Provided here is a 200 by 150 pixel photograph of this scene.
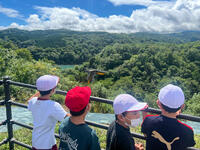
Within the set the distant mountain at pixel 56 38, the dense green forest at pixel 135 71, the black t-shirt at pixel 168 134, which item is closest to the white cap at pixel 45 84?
the black t-shirt at pixel 168 134

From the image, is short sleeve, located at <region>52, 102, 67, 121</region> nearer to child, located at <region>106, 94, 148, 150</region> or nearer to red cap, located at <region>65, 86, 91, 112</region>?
red cap, located at <region>65, 86, 91, 112</region>

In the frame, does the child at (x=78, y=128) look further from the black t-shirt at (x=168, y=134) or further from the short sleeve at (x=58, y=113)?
the black t-shirt at (x=168, y=134)

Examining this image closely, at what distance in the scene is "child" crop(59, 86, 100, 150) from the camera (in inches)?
53.7

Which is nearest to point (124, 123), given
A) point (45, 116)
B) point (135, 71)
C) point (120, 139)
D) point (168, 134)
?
point (120, 139)

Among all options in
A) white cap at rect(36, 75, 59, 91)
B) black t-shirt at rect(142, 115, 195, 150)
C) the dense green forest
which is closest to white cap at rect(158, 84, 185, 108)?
black t-shirt at rect(142, 115, 195, 150)

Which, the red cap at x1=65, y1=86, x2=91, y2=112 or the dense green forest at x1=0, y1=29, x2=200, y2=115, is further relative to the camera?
the dense green forest at x1=0, y1=29, x2=200, y2=115

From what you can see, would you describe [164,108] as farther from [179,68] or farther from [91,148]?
[179,68]

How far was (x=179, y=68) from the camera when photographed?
4009cm

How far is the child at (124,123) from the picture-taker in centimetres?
136

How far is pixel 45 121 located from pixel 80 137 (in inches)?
21.3

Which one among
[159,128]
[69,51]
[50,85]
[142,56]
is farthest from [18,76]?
[69,51]

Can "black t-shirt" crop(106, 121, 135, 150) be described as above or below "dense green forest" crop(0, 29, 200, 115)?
above

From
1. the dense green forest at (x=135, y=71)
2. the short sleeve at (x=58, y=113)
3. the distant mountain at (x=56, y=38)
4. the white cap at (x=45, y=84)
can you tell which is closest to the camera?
the short sleeve at (x=58, y=113)

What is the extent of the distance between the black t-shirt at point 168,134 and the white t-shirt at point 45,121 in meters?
0.84
